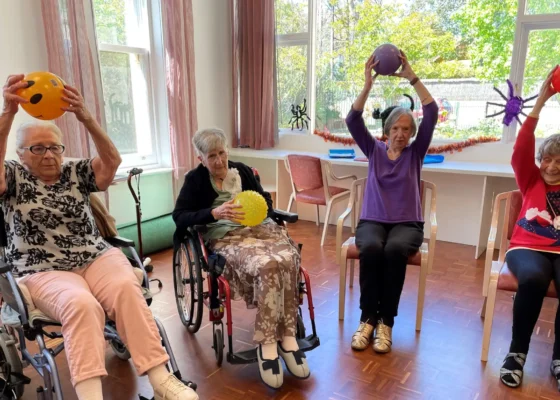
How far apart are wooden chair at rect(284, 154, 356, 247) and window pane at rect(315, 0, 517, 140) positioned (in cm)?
91

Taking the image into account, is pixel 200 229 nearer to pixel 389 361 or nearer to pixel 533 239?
pixel 389 361

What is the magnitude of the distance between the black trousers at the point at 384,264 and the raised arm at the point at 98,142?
1286 mm

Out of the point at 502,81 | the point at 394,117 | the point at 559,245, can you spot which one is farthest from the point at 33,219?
the point at 502,81

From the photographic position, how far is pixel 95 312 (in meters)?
1.55

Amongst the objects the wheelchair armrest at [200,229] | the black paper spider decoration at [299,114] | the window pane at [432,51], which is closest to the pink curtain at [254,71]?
the black paper spider decoration at [299,114]

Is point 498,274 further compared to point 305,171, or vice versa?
point 305,171

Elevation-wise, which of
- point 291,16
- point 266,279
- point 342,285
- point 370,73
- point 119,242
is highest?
point 291,16

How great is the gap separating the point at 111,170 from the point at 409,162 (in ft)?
5.01

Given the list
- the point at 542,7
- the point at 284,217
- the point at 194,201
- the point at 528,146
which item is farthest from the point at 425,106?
the point at 542,7

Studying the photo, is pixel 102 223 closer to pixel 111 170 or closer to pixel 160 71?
pixel 111 170

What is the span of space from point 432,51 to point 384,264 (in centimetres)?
261

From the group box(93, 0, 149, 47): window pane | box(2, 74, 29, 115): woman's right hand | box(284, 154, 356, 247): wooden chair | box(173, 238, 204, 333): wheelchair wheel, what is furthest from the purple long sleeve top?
box(93, 0, 149, 47): window pane

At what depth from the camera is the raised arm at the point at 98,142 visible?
5.52ft

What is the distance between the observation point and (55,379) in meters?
1.48
